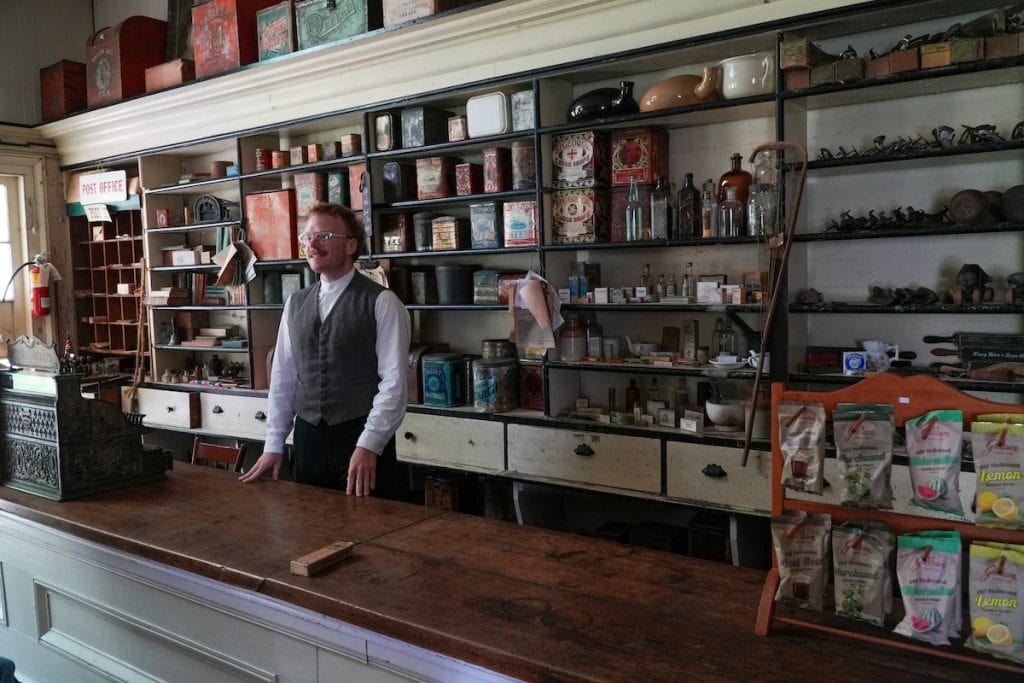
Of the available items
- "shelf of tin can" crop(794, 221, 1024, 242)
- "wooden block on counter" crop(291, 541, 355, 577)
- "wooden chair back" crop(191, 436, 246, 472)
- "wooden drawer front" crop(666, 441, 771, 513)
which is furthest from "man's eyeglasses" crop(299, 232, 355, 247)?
"shelf of tin can" crop(794, 221, 1024, 242)

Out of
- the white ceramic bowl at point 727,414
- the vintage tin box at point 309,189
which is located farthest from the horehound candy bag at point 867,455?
the vintage tin box at point 309,189

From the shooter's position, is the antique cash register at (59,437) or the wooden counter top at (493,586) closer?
the wooden counter top at (493,586)

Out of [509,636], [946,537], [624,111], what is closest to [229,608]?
[509,636]

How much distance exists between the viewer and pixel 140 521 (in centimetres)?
197

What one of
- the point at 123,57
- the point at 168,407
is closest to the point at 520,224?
the point at 168,407

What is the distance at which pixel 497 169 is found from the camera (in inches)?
148

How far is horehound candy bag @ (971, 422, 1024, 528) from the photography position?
1105 mm

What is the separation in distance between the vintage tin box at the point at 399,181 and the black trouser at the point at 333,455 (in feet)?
5.83

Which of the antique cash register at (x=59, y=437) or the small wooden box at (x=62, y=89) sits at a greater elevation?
the small wooden box at (x=62, y=89)

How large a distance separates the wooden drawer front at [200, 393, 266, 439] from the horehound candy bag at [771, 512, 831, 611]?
392 centimetres

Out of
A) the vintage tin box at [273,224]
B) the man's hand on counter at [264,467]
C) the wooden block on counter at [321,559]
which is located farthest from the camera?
the vintage tin box at [273,224]

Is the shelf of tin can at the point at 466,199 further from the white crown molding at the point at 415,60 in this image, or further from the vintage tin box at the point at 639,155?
the white crown molding at the point at 415,60

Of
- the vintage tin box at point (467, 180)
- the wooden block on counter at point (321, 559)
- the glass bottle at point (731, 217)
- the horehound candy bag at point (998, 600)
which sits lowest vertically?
the wooden block on counter at point (321, 559)

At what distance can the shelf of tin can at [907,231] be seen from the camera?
2.60 metres
